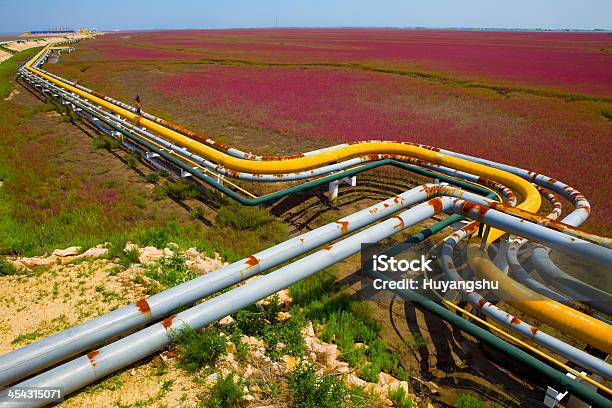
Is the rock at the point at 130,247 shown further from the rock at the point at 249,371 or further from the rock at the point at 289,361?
the rock at the point at 289,361

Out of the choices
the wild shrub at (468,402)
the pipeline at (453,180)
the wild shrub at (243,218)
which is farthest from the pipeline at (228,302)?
the wild shrub at (243,218)

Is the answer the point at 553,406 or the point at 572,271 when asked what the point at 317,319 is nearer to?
the point at 553,406

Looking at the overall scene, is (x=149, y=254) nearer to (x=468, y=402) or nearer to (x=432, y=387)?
(x=432, y=387)

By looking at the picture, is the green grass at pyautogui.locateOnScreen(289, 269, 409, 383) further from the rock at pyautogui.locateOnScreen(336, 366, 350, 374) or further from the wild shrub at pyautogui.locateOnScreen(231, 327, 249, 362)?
the wild shrub at pyautogui.locateOnScreen(231, 327, 249, 362)

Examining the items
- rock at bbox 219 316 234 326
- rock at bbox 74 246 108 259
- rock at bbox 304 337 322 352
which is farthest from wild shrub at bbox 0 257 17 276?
rock at bbox 304 337 322 352

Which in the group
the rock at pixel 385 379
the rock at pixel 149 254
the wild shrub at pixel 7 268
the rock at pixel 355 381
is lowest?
the rock at pixel 385 379

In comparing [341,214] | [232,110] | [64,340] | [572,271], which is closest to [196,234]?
[341,214]
